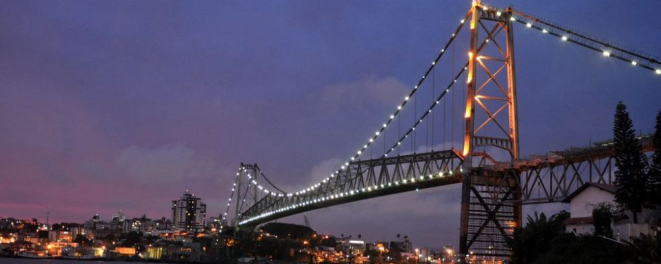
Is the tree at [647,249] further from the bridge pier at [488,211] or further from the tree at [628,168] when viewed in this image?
the bridge pier at [488,211]

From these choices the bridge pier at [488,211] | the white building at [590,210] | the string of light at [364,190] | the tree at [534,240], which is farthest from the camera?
the string of light at [364,190]

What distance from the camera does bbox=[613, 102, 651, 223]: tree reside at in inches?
1409

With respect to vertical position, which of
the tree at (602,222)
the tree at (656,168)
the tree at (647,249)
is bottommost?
the tree at (647,249)

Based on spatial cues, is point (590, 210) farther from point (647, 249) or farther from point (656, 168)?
point (647, 249)

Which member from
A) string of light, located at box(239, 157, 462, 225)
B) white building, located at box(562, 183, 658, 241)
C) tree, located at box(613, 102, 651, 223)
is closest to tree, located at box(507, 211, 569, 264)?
white building, located at box(562, 183, 658, 241)

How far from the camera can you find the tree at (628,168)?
35781mm

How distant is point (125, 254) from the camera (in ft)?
547

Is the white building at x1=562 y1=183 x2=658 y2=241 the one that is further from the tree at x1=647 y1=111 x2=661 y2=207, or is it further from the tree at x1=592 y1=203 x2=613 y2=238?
the tree at x1=647 y1=111 x2=661 y2=207

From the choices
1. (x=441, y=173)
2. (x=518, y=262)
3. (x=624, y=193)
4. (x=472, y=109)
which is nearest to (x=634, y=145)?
(x=624, y=193)

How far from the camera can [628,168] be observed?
3634 cm

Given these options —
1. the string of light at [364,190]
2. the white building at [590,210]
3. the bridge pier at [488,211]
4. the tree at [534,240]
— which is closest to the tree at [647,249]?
the white building at [590,210]

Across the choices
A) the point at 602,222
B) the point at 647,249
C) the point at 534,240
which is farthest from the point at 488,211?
the point at 647,249

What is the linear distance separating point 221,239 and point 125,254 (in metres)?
31.1

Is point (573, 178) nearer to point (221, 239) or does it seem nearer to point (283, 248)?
point (283, 248)
